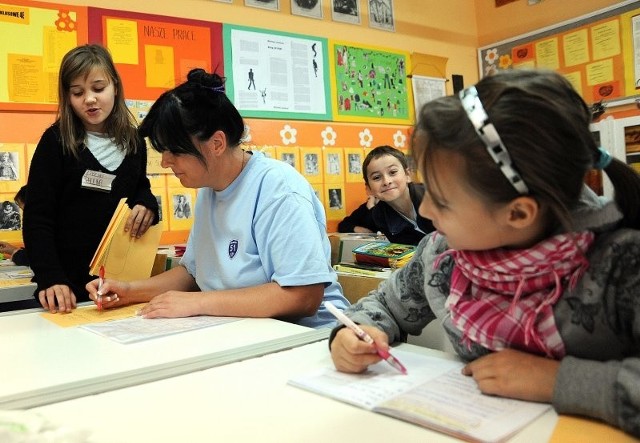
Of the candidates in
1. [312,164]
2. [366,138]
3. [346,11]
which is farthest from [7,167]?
[346,11]

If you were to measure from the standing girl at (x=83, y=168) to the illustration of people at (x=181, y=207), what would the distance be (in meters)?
0.85

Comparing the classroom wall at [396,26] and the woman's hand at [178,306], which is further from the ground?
the classroom wall at [396,26]

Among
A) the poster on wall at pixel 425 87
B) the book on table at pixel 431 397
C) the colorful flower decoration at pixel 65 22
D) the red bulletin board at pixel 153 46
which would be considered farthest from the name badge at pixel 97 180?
the poster on wall at pixel 425 87

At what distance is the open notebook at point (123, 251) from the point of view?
4.63ft

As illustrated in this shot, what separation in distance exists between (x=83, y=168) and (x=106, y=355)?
2.94 feet

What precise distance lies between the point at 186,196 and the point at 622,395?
2.35 metres

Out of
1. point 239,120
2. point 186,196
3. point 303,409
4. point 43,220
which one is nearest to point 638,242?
point 303,409

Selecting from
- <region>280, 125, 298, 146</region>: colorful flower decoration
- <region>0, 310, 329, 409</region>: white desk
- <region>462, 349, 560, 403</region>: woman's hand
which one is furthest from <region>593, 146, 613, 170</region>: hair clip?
<region>280, 125, 298, 146</region>: colorful flower decoration

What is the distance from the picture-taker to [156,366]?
0.85 meters

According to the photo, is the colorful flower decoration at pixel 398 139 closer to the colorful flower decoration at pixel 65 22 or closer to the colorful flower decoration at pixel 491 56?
the colorful flower decoration at pixel 491 56

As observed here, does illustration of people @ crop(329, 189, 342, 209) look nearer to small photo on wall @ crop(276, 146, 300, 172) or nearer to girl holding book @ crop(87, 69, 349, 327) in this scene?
small photo on wall @ crop(276, 146, 300, 172)

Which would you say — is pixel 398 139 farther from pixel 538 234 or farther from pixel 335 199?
pixel 538 234

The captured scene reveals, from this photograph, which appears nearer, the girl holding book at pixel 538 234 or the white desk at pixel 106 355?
the girl holding book at pixel 538 234

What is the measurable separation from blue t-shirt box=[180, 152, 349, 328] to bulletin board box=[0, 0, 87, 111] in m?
1.36
